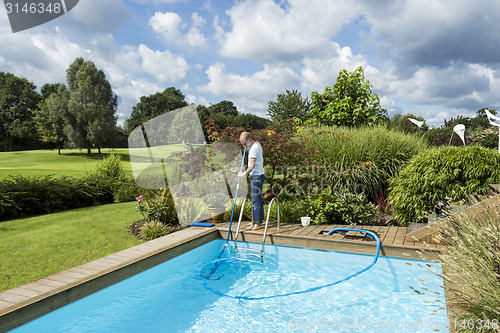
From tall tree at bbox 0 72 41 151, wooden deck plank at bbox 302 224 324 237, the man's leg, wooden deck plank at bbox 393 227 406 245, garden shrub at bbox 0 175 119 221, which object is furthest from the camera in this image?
tall tree at bbox 0 72 41 151

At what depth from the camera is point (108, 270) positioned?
344 cm

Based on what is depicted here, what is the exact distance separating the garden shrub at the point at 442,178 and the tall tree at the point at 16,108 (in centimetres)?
3176

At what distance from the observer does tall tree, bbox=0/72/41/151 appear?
27891mm

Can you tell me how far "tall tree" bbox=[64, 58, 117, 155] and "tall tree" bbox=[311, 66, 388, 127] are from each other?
22.3m

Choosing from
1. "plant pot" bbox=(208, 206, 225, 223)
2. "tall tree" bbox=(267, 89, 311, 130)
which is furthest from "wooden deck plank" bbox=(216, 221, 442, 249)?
"tall tree" bbox=(267, 89, 311, 130)

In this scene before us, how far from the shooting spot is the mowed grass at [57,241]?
152 inches

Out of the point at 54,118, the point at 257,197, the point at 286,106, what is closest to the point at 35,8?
the point at 257,197

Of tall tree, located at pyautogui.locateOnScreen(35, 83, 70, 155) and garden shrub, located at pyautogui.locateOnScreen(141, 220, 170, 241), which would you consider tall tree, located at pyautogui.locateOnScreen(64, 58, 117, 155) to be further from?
garden shrub, located at pyautogui.locateOnScreen(141, 220, 170, 241)

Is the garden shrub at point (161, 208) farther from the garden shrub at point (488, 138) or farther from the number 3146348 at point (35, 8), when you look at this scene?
the garden shrub at point (488, 138)

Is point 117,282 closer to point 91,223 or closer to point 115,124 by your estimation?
point 91,223

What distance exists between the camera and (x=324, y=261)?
14.6 ft

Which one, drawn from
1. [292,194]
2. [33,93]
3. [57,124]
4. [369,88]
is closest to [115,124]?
[57,124]

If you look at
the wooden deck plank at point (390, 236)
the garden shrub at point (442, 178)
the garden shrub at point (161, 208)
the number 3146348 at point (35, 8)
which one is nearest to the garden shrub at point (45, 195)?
the garden shrub at point (161, 208)

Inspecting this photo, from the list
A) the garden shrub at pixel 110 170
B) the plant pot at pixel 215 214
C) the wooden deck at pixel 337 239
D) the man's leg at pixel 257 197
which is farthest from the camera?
the garden shrub at pixel 110 170
